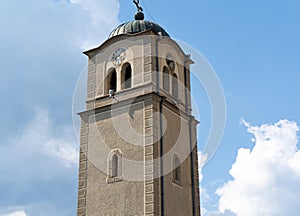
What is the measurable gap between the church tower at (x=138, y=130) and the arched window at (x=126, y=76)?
0.15ft

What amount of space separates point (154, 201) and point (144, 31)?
26.5 ft

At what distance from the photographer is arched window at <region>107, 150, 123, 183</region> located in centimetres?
2355

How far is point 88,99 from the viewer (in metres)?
26.5

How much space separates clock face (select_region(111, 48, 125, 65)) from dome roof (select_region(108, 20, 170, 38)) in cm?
90

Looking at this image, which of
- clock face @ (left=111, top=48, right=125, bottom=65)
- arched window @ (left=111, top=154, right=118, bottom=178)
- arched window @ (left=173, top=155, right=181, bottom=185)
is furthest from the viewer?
clock face @ (left=111, top=48, right=125, bottom=65)

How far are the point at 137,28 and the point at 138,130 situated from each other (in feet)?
18.2

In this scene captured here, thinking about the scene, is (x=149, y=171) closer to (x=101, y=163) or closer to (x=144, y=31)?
(x=101, y=163)

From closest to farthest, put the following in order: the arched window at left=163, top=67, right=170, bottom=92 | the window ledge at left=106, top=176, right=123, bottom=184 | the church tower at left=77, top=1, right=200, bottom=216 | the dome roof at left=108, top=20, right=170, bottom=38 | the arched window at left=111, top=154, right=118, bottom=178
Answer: the church tower at left=77, top=1, right=200, bottom=216 → the window ledge at left=106, top=176, right=123, bottom=184 → the arched window at left=111, top=154, right=118, bottom=178 → the arched window at left=163, top=67, right=170, bottom=92 → the dome roof at left=108, top=20, right=170, bottom=38

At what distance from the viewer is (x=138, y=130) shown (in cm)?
2391

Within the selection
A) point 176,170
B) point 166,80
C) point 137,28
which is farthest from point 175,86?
point 176,170

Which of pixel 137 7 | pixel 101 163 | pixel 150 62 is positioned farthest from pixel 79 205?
pixel 137 7

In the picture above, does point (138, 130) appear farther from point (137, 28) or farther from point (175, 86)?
point (137, 28)

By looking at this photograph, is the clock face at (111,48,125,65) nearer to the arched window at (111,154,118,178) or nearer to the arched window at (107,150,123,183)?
the arched window at (107,150,123,183)

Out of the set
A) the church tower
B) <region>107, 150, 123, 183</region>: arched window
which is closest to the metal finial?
the church tower
